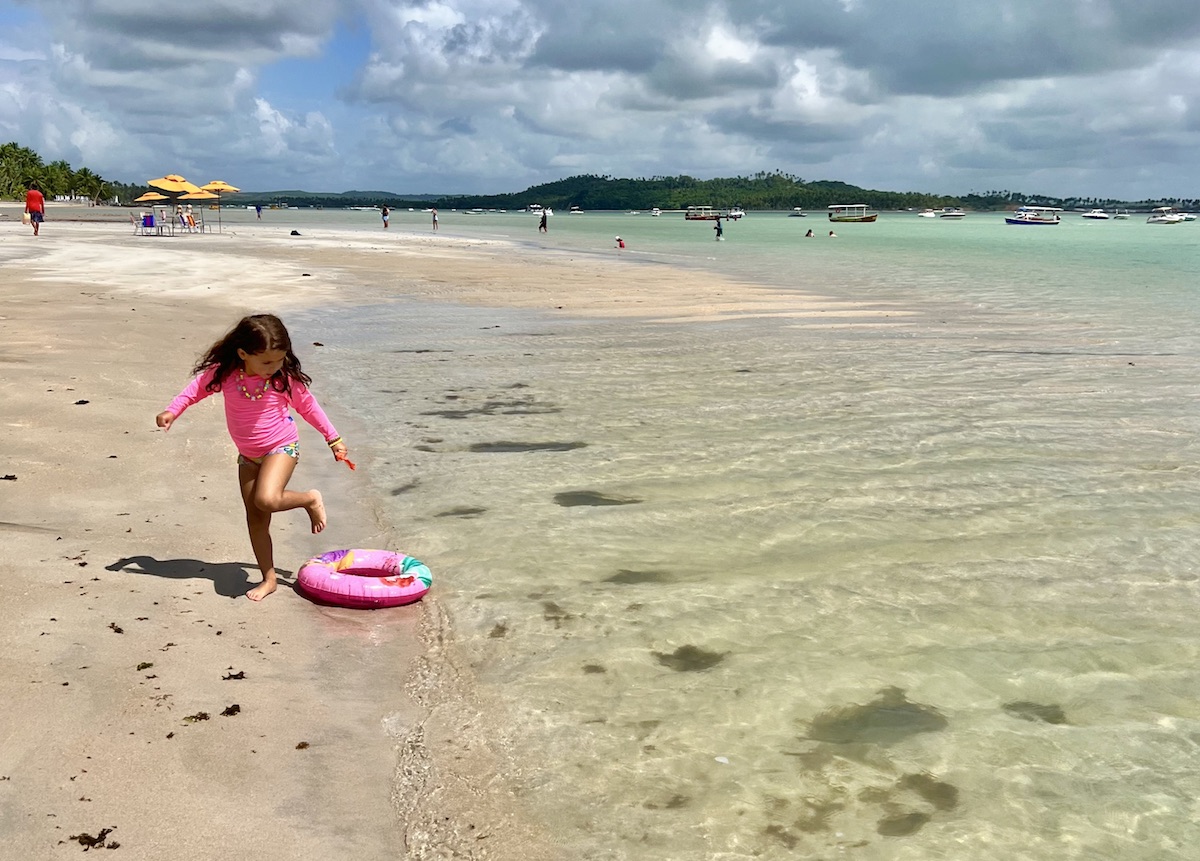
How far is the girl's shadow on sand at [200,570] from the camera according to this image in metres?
5.98

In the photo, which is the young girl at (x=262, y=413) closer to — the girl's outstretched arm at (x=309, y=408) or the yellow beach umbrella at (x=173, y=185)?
the girl's outstretched arm at (x=309, y=408)

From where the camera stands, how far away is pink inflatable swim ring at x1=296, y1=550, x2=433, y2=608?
19.0 ft

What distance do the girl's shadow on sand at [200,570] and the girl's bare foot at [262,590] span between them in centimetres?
10

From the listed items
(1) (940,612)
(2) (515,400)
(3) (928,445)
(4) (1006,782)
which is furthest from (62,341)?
(4) (1006,782)

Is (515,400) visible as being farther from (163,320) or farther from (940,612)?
(163,320)

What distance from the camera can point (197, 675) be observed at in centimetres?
479

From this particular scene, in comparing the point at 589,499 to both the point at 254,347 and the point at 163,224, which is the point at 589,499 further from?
the point at 163,224

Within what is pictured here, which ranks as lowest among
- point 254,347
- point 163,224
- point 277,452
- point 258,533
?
point 258,533

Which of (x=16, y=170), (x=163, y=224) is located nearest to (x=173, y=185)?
(x=163, y=224)

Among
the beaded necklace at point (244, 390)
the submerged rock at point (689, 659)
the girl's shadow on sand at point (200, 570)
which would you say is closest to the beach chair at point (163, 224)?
the girl's shadow on sand at point (200, 570)

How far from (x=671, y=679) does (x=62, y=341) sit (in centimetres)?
1204

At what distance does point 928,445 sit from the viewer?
31.4ft

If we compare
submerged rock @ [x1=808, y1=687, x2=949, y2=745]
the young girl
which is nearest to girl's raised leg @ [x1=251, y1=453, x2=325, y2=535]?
the young girl

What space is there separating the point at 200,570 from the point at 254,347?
170 centimetres
